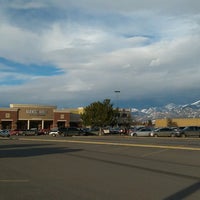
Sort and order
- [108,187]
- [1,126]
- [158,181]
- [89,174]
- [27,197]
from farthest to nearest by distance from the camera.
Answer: [1,126]
[89,174]
[158,181]
[108,187]
[27,197]

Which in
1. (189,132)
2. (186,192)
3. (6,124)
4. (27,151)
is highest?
(6,124)

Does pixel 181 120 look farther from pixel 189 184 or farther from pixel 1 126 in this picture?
pixel 189 184

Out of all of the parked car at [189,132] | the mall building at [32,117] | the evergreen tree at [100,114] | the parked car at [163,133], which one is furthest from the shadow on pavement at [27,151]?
the mall building at [32,117]

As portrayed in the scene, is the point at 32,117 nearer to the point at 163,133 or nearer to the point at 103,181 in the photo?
the point at 163,133

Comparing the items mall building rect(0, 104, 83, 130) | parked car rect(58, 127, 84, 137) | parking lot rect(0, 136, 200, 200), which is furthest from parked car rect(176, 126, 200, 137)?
mall building rect(0, 104, 83, 130)

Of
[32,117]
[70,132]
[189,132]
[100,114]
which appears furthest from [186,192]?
[32,117]

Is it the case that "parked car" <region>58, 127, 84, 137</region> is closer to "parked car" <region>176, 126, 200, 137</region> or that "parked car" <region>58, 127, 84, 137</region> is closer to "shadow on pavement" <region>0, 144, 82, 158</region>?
"parked car" <region>176, 126, 200, 137</region>

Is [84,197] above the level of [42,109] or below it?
below

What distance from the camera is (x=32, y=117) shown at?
123m

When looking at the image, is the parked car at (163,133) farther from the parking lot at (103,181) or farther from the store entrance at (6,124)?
the store entrance at (6,124)

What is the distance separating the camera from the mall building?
119 meters

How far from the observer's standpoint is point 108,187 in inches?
502

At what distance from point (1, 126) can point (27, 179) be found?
347 ft

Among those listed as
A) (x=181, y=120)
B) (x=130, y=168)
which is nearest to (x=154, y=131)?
(x=130, y=168)
